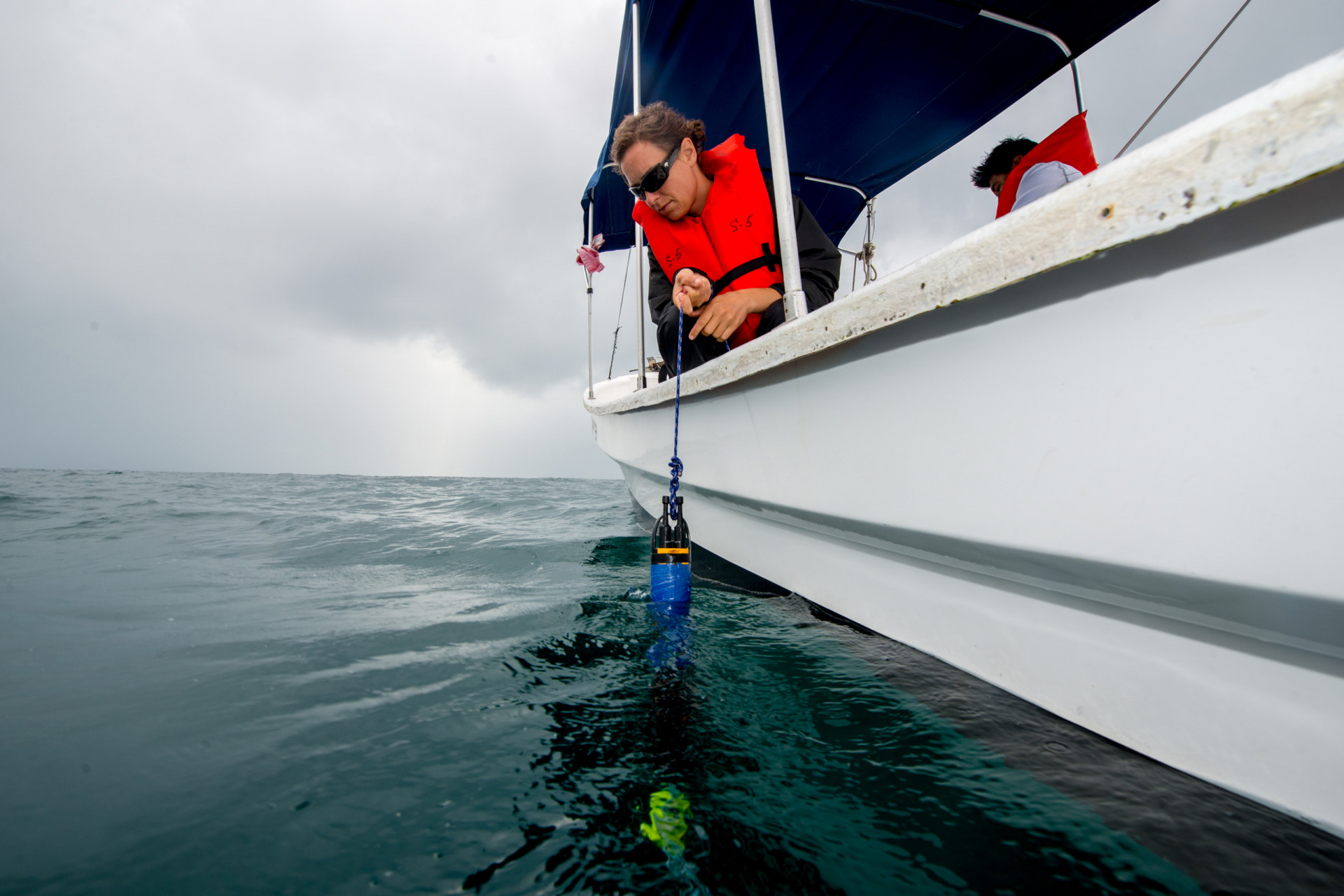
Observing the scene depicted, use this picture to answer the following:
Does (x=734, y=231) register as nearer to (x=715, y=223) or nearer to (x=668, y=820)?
(x=715, y=223)

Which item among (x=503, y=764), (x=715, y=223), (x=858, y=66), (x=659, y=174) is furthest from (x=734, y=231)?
(x=858, y=66)

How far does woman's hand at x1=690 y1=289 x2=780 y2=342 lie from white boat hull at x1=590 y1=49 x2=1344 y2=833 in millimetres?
458

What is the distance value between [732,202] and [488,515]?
4.44 metres

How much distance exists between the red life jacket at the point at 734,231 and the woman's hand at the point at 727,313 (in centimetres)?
13

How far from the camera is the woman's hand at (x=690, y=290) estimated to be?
157 cm

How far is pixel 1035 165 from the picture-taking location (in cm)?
215

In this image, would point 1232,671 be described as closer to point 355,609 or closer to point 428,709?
→ point 428,709

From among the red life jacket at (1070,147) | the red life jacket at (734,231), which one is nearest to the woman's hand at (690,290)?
the red life jacket at (734,231)

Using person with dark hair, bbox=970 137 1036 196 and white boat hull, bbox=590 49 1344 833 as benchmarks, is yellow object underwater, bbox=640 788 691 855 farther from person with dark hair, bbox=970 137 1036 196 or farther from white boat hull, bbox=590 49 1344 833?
person with dark hair, bbox=970 137 1036 196

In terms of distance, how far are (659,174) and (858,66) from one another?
207 centimetres

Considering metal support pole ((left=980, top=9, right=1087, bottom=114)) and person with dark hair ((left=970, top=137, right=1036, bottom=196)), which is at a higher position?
metal support pole ((left=980, top=9, right=1087, bottom=114))

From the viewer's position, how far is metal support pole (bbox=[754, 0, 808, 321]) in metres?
1.31

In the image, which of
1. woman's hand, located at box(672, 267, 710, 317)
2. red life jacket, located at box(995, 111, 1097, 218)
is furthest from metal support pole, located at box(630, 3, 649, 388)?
red life jacket, located at box(995, 111, 1097, 218)

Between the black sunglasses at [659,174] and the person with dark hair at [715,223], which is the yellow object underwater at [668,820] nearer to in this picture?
the person with dark hair at [715,223]
